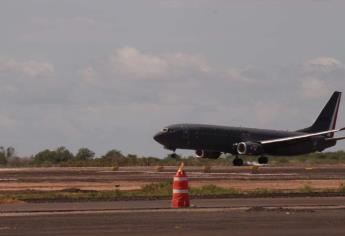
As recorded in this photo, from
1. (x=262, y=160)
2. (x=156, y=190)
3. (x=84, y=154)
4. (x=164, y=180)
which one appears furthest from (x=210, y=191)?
(x=84, y=154)

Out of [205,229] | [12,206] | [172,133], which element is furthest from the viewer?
[172,133]

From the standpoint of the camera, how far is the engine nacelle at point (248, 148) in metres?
82.4

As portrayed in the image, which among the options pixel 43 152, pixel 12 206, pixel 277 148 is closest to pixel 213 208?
pixel 12 206

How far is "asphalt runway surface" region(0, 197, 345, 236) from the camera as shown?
54.4 feet

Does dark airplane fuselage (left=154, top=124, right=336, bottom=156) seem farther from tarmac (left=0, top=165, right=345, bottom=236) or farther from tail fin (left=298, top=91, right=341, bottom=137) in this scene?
tarmac (left=0, top=165, right=345, bottom=236)

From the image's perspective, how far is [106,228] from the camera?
56.1ft

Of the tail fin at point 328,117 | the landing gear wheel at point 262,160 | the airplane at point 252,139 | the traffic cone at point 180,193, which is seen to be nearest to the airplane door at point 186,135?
the airplane at point 252,139

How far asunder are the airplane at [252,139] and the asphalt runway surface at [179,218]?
55.2 metres

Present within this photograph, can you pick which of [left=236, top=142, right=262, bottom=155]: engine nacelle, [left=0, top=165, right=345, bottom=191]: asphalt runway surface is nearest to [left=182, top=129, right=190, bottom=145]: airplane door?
[left=236, top=142, right=262, bottom=155]: engine nacelle

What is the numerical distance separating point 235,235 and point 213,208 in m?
6.92

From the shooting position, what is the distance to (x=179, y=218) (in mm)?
19391

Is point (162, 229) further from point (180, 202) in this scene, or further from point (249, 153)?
point (249, 153)

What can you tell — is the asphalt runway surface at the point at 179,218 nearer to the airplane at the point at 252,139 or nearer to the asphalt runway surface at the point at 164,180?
the asphalt runway surface at the point at 164,180

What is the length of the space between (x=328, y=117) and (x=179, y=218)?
75594mm
